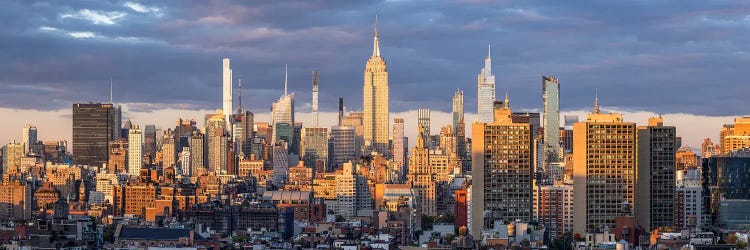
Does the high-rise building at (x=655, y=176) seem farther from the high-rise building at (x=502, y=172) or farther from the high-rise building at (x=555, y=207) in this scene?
the high-rise building at (x=502, y=172)

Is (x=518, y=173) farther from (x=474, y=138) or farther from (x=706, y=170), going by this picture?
(x=706, y=170)

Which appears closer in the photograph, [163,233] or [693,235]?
[693,235]

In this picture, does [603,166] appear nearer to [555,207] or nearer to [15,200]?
[555,207]

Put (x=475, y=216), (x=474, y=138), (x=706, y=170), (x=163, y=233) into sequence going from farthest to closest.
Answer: (x=706, y=170) < (x=474, y=138) < (x=475, y=216) < (x=163, y=233)

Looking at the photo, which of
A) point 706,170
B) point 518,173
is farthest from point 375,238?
point 706,170

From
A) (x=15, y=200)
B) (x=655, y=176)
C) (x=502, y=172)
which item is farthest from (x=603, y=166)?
(x=15, y=200)

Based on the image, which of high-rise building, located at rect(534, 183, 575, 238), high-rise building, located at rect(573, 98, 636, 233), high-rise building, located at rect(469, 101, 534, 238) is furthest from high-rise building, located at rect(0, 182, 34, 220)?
high-rise building, located at rect(573, 98, 636, 233)
